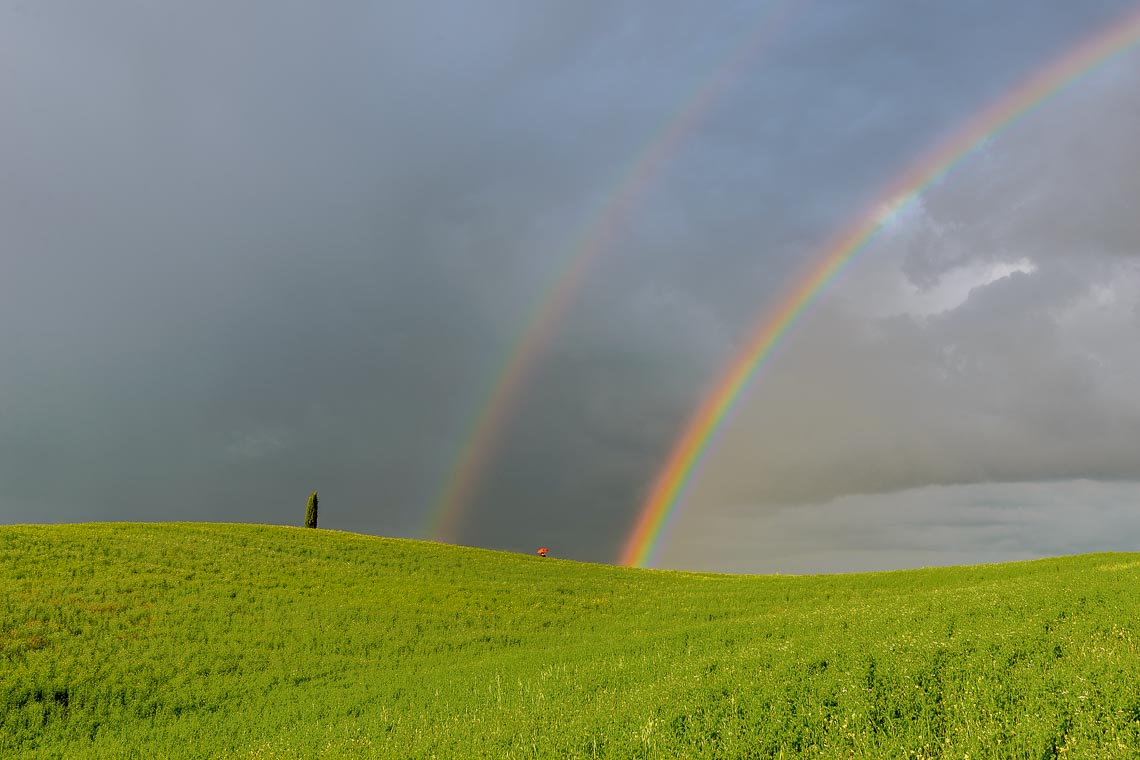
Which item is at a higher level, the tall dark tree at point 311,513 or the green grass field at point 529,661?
the tall dark tree at point 311,513

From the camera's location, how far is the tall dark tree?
251ft

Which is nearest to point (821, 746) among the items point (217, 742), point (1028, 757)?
point (1028, 757)

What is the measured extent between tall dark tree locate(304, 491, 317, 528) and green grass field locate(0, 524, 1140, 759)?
24671mm

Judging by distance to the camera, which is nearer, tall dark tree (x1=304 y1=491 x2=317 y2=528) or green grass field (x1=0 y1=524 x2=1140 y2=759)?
green grass field (x1=0 y1=524 x2=1140 y2=759)

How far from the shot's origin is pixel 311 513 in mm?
77250

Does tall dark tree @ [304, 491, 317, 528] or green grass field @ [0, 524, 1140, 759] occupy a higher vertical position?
tall dark tree @ [304, 491, 317, 528]

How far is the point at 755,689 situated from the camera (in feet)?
47.9

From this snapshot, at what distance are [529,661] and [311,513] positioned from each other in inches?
2303

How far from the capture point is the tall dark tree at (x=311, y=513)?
251 ft

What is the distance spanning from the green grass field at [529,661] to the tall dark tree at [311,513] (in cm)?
2467

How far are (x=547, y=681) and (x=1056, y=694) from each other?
1331cm

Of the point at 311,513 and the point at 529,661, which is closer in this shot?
the point at 529,661

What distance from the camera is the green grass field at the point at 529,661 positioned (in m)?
12.2

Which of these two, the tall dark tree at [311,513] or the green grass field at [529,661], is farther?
the tall dark tree at [311,513]
